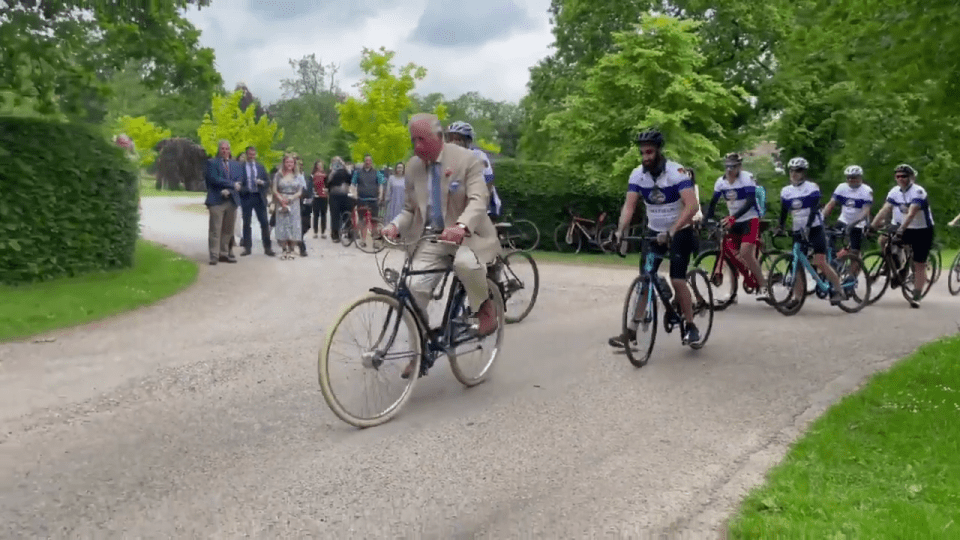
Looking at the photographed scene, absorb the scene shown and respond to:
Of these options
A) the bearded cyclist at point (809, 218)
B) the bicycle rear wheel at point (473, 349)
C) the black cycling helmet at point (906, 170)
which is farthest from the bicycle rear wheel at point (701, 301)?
the black cycling helmet at point (906, 170)

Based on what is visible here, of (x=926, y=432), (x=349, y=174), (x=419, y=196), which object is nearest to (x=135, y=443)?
(x=419, y=196)

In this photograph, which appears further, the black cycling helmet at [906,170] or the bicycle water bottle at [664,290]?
the black cycling helmet at [906,170]

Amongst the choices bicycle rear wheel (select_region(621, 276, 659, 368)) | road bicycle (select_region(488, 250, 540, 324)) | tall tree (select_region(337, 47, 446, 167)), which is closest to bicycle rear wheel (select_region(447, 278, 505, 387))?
bicycle rear wheel (select_region(621, 276, 659, 368))

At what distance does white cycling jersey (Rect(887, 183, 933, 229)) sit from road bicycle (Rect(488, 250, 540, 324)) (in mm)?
5906

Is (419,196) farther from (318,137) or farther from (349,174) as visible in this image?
(318,137)

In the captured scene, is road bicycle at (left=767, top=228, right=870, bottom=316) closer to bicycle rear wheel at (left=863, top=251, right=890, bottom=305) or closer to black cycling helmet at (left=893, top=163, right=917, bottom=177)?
bicycle rear wheel at (left=863, top=251, right=890, bottom=305)

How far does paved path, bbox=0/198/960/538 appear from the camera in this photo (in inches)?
186

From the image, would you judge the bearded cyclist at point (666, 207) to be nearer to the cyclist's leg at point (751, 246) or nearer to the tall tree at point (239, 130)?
the cyclist's leg at point (751, 246)

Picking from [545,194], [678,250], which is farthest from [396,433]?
[545,194]

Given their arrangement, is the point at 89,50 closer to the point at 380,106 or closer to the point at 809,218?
the point at 809,218

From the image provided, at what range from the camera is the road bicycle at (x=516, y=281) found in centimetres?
1016

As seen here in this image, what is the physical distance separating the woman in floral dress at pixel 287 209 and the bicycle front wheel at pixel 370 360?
11.7m

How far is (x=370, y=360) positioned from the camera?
622 cm

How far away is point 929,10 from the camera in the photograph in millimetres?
8812
